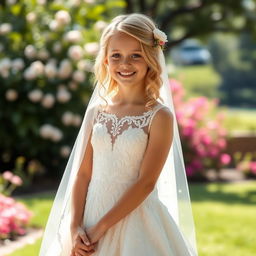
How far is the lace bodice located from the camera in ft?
9.91

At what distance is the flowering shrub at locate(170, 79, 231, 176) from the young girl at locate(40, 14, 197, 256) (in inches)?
281

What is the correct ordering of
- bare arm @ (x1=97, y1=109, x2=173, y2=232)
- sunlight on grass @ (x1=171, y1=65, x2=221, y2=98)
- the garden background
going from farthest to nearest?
1. sunlight on grass @ (x1=171, y1=65, x2=221, y2=98)
2. the garden background
3. bare arm @ (x1=97, y1=109, x2=173, y2=232)

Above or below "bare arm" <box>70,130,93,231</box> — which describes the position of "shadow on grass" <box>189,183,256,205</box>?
below

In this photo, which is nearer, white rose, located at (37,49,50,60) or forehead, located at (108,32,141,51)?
forehead, located at (108,32,141,51)

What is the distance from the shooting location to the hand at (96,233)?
2.96m

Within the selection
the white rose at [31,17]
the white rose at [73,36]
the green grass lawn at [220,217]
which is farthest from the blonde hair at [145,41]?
the white rose at [31,17]

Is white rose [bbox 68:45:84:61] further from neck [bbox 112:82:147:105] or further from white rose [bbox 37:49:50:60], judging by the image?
neck [bbox 112:82:147:105]

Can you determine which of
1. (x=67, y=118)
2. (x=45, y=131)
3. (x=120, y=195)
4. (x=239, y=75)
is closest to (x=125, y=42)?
(x=120, y=195)

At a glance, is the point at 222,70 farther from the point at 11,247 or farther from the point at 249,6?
the point at 11,247

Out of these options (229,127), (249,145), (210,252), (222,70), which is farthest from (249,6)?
(222,70)

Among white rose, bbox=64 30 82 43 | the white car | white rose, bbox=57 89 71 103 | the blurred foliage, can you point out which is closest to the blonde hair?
white rose, bbox=57 89 71 103

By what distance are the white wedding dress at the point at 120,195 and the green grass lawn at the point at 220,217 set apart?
2162 mm

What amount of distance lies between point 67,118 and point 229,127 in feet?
19.5

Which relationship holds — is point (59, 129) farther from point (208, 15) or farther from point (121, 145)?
point (208, 15)
